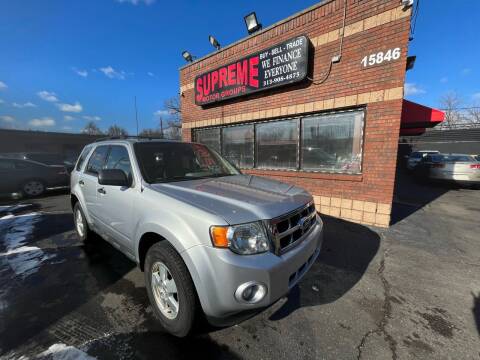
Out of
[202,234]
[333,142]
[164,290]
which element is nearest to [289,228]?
[202,234]

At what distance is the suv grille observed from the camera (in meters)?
1.89

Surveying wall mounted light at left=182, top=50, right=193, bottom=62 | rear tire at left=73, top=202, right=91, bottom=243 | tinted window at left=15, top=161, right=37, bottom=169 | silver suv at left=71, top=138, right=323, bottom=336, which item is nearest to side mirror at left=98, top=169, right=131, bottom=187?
silver suv at left=71, top=138, right=323, bottom=336

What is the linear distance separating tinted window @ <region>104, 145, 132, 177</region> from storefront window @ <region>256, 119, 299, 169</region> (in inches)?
181

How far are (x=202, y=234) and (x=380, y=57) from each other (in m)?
5.26

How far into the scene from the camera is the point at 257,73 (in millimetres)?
6684

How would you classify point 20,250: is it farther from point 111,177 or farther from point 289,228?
point 289,228

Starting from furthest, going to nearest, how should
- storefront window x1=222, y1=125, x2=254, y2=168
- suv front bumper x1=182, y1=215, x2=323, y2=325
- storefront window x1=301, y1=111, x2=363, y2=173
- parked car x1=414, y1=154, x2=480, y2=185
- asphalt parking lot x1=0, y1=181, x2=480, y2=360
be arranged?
parked car x1=414, y1=154, x2=480, y2=185, storefront window x1=222, y1=125, x2=254, y2=168, storefront window x1=301, y1=111, x2=363, y2=173, asphalt parking lot x1=0, y1=181, x2=480, y2=360, suv front bumper x1=182, y1=215, x2=323, y2=325

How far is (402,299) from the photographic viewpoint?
105 inches

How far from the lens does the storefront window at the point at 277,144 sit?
21.2 feet

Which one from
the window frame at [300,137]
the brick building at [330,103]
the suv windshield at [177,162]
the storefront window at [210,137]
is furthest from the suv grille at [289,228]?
the storefront window at [210,137]

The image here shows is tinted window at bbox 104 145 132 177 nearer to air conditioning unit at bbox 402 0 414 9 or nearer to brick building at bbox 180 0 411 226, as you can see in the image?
brick building at bbox 180 0 411 226

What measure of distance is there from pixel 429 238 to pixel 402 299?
260 cm

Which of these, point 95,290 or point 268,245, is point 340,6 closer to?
point 268,245

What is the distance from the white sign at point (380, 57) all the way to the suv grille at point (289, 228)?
4.18 meters
